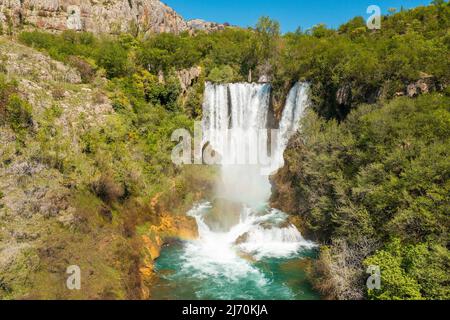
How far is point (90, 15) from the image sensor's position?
4959 cm

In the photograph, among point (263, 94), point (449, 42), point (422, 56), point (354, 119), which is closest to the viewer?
point (354, 119)

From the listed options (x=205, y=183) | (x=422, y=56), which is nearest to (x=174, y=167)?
(x=205, y=183)

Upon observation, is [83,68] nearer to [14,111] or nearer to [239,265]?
[14,111]

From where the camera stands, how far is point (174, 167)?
2967cm

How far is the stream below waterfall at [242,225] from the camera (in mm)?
17172

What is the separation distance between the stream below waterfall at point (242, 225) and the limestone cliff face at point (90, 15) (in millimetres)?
25091

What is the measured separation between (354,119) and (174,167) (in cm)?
1642

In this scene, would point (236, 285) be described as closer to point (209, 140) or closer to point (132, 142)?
point (132, 142)

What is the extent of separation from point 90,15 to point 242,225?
1744 inches

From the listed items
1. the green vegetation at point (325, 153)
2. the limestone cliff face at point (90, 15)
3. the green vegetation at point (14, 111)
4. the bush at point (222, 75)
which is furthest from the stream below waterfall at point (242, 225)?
the limestone cliff face at point (90, 15)

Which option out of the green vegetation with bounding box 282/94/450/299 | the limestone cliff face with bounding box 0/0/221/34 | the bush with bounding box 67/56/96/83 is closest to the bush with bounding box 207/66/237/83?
the bush with bounding box 67/56/96/83

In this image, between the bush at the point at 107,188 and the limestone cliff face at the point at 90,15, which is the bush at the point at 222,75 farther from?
the bush at the point at 107,188

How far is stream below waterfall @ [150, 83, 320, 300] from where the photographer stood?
1717 centimetres

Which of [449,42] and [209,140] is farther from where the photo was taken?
[209,140]
